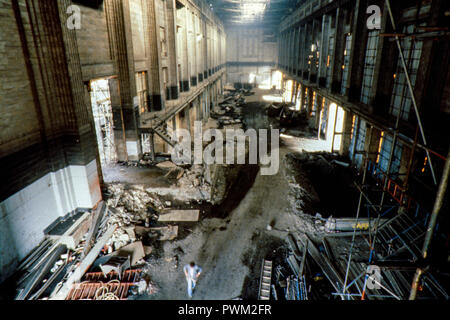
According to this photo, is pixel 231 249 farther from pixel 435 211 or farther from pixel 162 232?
pixel 435 211

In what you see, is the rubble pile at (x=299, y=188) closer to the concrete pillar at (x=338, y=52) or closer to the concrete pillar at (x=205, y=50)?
the concrete pillar at (x=338, y=52)

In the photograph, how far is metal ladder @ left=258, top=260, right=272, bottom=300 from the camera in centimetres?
716

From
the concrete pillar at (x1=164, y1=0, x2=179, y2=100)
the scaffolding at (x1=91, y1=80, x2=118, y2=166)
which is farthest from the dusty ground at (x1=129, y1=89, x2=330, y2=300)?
the concrete pillar at (x1=164, y1=0, x2=179, y2=100)

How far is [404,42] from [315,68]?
14.9 metres

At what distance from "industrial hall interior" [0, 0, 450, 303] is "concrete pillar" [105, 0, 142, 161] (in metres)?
0.07

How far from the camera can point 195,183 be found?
41.0 ft

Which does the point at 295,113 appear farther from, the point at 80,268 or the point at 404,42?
the point at 80,268

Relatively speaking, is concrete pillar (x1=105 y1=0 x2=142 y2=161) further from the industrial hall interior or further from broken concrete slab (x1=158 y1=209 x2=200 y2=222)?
broken concrete slab (x1=158 y1=209 x2=200 y2=222)

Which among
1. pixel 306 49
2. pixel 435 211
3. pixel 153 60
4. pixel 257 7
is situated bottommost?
pixel 435 211

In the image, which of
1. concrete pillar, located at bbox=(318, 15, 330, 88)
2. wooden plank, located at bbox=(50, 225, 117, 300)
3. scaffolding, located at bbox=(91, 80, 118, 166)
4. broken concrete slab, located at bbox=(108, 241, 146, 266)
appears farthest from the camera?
concrete pillar, located at bbox=(318, 15, 330, 88)

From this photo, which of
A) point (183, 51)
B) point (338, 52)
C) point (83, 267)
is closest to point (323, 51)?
point (338, 52)

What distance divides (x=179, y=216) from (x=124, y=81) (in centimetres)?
761

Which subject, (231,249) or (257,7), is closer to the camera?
(231,249)
